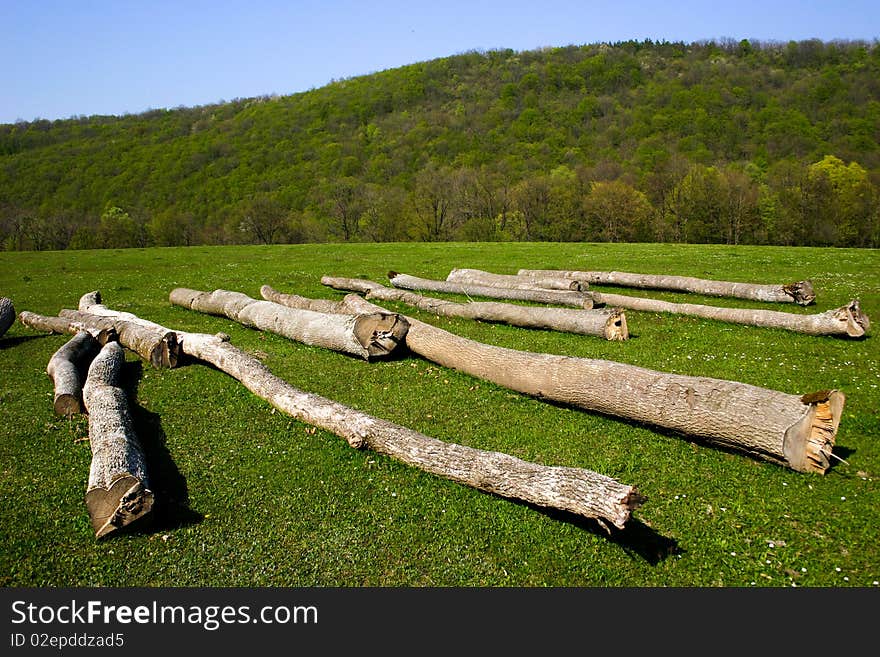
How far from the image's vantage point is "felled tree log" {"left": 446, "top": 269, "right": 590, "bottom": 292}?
17609 millimetres

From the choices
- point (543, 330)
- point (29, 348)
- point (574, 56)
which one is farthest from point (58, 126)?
point (543, 330)

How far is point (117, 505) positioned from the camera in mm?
5508

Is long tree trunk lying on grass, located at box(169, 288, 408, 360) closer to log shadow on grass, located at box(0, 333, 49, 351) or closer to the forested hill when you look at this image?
log shadow on grass, located at box(0, 333, 49, 351)

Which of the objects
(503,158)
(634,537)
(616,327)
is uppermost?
(503,158)

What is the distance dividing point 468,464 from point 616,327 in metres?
7.67

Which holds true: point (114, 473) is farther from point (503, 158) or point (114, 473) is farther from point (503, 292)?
point (503, 158)

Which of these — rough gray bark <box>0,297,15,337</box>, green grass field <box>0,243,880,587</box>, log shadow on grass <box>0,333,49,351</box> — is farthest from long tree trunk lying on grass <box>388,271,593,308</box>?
rough gray bark <box>0,297,15,337</box>

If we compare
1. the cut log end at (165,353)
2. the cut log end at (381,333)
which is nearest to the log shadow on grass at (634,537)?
the cut log end at (381,333)

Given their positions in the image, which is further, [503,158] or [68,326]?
[503,158]

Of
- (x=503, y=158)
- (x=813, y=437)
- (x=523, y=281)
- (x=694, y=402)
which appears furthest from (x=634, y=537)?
(x=503, y=158)

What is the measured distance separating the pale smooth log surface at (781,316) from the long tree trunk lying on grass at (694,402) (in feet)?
24.3

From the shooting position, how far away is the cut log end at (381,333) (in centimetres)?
1126

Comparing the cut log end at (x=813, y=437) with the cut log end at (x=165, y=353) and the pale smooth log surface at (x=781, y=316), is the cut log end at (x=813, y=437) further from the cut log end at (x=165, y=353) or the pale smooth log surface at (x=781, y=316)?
the cut log end at (x=165, y=353)

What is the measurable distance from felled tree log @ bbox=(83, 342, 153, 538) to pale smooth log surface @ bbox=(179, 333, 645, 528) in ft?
7.13
